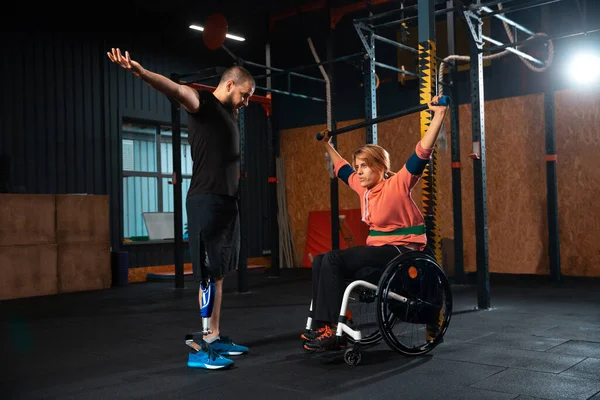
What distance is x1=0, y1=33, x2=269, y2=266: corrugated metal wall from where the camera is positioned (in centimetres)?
680

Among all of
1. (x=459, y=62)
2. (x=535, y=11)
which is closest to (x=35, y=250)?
(x=459, y=62)

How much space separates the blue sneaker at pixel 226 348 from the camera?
3.02 metres

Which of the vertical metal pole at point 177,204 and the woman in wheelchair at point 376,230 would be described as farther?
the vertical metal pole at point 177,204

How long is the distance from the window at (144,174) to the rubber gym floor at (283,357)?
127 inches

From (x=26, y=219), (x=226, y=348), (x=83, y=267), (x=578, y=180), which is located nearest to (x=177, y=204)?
(x=83, y=267)

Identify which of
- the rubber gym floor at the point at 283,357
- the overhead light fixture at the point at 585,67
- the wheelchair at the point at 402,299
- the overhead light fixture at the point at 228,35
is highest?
the overhead light fixture at the point at 228,35

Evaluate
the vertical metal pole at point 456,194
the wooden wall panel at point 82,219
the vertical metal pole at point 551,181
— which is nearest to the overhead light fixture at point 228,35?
the wooden wall panel at point 82,219

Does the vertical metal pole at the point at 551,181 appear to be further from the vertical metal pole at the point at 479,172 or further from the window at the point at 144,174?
the window at the point at 144,174

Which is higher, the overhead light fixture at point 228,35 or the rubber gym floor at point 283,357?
the overhead light fixture at point 228,35

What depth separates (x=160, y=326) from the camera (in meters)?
4.20

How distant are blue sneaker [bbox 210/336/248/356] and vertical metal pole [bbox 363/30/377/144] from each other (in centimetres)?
210

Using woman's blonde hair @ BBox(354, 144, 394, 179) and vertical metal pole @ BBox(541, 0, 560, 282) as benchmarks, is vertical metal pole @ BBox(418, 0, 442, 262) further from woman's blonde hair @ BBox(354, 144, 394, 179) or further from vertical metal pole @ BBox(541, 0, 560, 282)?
vertical metal pole @ BBox(541, 0, 560, 282)

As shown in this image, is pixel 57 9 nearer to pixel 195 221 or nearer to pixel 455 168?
pixel 455 168

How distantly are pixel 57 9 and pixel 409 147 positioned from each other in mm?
4726
